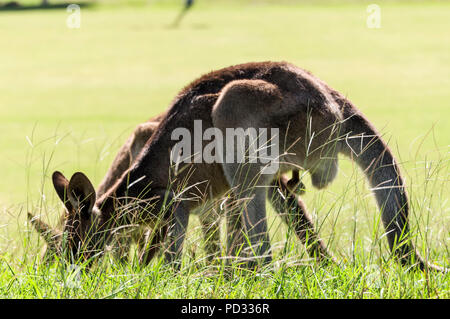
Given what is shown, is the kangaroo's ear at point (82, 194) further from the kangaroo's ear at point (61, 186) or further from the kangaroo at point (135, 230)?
the kangaroo at point (135, 230)

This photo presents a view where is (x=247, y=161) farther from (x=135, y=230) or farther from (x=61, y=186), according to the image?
(x=61, y=186)

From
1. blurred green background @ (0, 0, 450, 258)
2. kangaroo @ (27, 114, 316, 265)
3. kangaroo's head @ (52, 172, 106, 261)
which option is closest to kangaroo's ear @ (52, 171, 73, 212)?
kangaroo's head @ (52, 172, 106, 261)

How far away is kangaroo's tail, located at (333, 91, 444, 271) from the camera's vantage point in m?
3.35

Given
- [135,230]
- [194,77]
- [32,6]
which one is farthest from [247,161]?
[32,6]

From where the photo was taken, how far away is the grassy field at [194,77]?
3006 mm

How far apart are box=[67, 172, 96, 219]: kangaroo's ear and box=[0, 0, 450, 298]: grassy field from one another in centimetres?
15

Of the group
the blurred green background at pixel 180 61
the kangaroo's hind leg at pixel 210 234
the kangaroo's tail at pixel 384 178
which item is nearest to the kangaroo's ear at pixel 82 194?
the kangaroo's hind leg at pixel 210 234

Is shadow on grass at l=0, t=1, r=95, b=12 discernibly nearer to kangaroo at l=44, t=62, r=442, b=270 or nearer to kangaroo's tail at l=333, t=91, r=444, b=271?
kangaroo at l=44, t=62, r=442, b=270

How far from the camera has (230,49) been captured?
707 inches

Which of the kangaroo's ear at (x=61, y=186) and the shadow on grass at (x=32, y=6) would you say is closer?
the kangaroo's ear at (x=61, y=186)

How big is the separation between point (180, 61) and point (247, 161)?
13.5 meters

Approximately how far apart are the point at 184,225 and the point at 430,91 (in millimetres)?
11647

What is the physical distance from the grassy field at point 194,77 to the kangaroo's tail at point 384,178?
76mm

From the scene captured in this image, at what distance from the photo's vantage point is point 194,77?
1527cm
